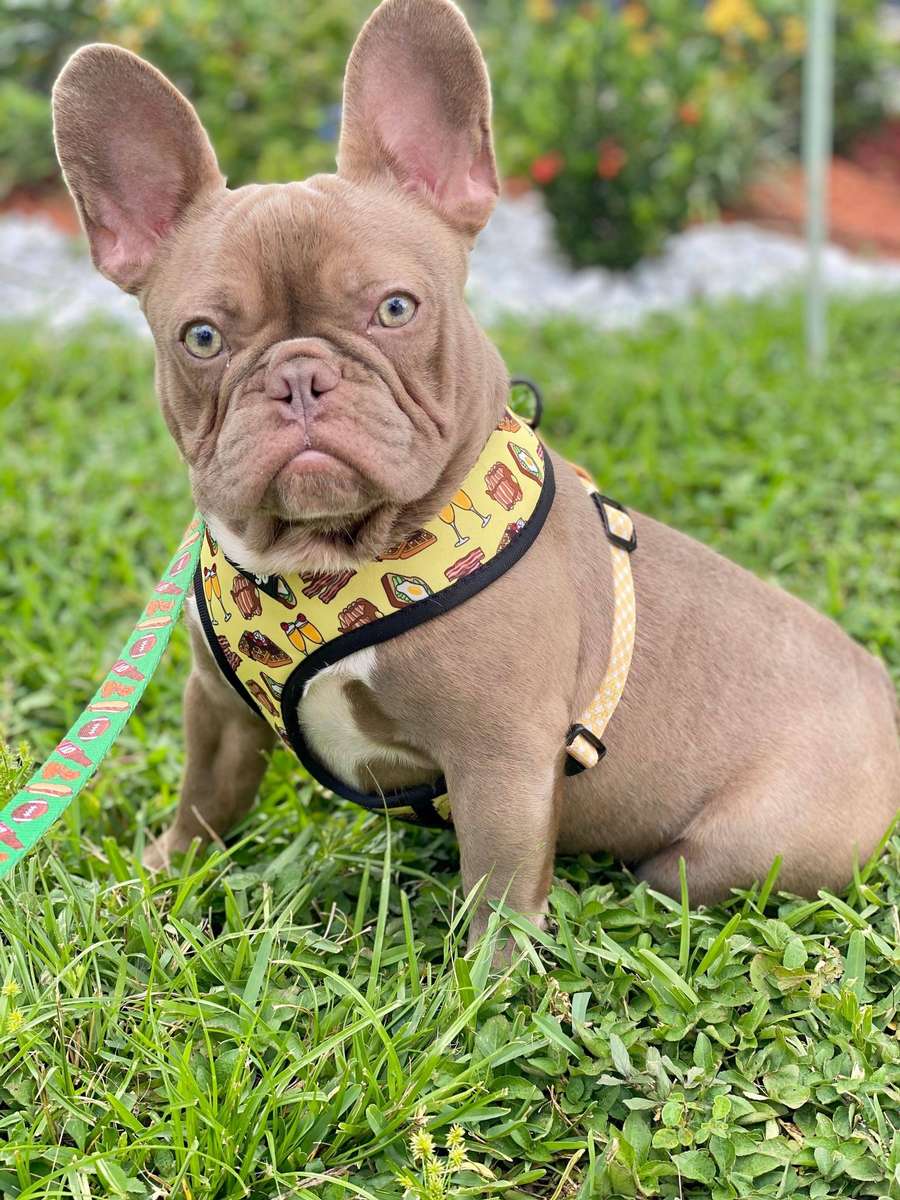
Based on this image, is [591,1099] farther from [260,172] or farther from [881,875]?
[260,172]

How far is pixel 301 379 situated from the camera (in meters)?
2.12

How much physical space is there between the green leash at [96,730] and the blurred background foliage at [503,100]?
206 inches

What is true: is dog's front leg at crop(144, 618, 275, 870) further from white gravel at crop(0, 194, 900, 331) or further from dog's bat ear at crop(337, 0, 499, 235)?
white gravel at crop(0, 194, 900, 331)

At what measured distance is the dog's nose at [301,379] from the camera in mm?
2117

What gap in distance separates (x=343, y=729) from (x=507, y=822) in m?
0.39

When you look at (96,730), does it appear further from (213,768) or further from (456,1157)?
(456,1157)

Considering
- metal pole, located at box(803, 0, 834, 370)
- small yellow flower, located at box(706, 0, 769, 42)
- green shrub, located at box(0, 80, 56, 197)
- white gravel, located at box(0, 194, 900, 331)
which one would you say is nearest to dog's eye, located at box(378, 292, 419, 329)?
metal pole, located at box(803, 0, 834, 370)

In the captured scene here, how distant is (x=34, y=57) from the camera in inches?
332

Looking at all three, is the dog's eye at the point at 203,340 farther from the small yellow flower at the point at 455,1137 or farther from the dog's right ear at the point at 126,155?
the small yellow flower at the point at 455,1137

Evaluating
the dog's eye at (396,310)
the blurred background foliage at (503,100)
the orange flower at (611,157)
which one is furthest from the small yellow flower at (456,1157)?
the orange flower at (611,157)

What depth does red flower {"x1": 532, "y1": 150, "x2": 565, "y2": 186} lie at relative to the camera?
775 cm

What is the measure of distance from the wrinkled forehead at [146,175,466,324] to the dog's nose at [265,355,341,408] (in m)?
0.12

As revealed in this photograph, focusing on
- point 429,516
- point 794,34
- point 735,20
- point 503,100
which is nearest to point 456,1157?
point 429,516

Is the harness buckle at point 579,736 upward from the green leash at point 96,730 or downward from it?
downward
